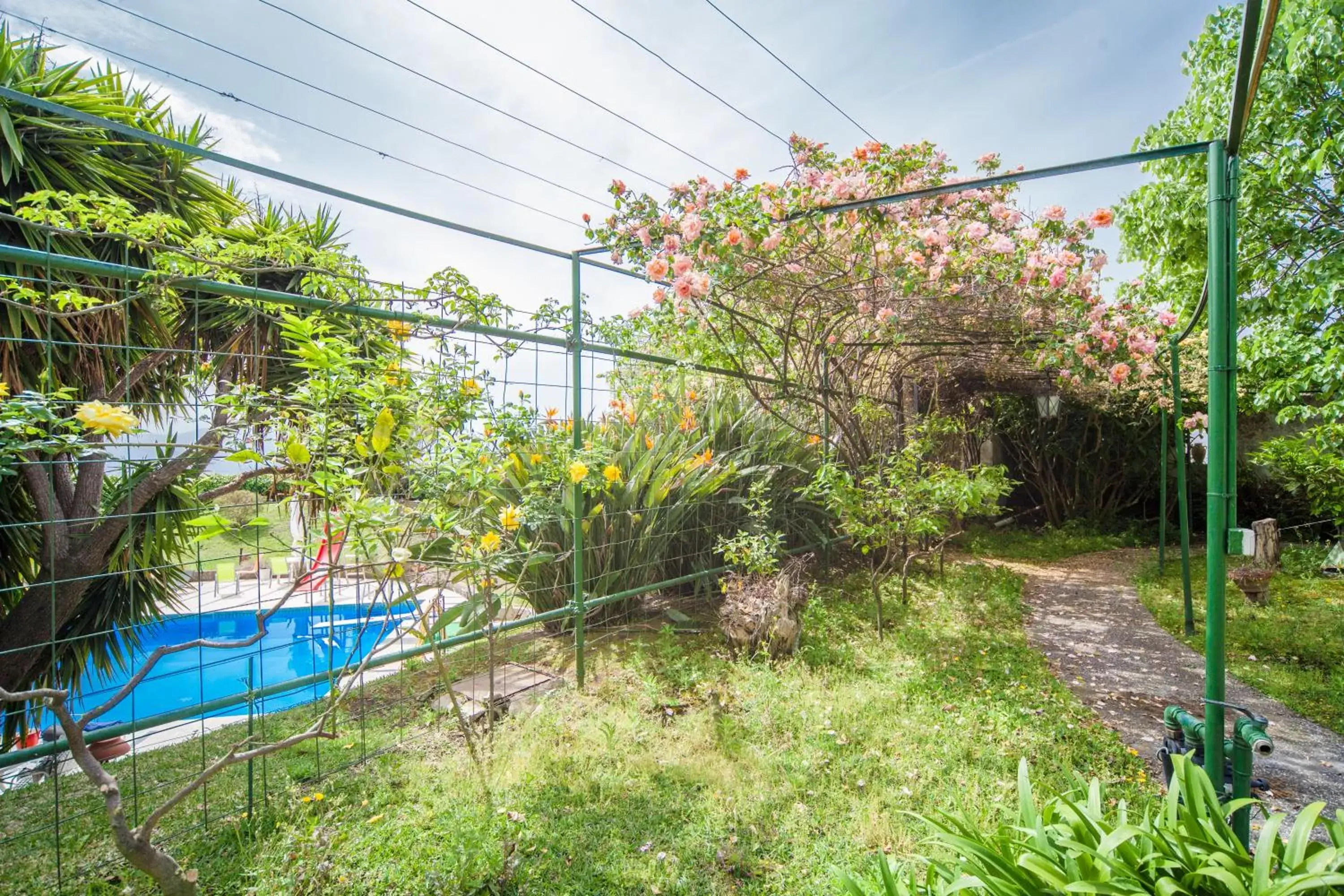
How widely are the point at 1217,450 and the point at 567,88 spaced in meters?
4.28

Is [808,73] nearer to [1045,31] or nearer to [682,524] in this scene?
[1045,31]

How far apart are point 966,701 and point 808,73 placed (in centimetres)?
472

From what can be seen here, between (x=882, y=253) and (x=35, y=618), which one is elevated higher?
(x=882, y=253)

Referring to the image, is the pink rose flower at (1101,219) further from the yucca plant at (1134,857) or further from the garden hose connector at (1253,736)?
the yucca plant at (1134,857)

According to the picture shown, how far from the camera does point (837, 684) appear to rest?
9.52ft

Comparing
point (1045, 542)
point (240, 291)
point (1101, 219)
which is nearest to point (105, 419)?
point (240, 291)

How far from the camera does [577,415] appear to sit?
2.95 meters

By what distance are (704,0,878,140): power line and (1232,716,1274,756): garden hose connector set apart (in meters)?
3.40

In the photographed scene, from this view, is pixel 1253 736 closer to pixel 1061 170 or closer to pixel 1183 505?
pixel 1061 170

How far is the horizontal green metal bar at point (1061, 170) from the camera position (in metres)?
1.82

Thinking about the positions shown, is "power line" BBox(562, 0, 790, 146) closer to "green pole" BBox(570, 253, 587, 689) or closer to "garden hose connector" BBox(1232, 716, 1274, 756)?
"green pole" BBox(570, 253, 587, 689)

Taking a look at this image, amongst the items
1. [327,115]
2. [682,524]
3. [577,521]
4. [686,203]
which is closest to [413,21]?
[327,115]

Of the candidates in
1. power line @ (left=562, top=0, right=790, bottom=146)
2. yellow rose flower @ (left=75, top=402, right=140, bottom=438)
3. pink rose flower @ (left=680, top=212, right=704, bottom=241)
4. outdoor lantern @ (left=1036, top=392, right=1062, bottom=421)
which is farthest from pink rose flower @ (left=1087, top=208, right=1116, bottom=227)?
outdoor lantern @ (left=1036, top=392, right=1062, bottom=421)

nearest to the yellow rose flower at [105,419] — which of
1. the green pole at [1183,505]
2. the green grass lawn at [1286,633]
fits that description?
the green grass lawn at [1286,633]
